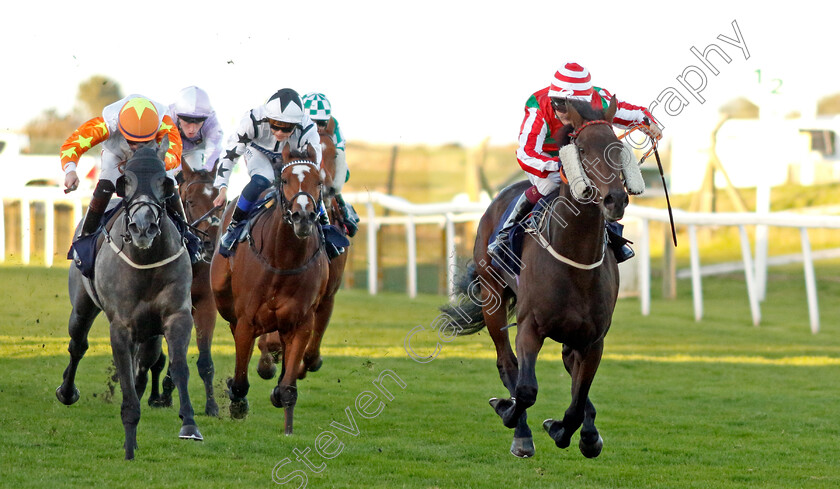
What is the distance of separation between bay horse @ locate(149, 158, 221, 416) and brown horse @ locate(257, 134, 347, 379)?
0.39 m

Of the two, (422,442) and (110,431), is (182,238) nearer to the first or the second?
(110,431)

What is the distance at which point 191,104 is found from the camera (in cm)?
813

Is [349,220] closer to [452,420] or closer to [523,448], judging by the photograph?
[452,420]

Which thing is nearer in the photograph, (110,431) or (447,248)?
(110,431)

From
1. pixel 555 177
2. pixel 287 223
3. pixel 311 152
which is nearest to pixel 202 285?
pixel 287 223

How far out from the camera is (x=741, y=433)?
698 cm

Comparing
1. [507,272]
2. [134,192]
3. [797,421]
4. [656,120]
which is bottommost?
[797,421]

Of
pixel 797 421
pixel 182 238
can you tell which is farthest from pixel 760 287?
pixel 182 238

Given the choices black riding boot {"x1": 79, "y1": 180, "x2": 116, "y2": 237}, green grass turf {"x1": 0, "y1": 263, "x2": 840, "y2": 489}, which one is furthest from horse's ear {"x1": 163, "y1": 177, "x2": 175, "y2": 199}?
green grass turf {"x1": 0, "y1": 263, "x2": 840, "y2": 489}

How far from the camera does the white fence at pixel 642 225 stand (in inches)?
494

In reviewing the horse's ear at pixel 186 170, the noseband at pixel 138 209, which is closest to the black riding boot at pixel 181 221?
the noseband at pixel 138 209

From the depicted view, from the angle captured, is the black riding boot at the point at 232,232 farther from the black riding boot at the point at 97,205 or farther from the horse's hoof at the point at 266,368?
the horse's hoof at the point at 266,368

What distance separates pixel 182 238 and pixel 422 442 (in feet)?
6.28

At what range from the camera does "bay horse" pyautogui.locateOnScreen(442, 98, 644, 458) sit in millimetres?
4945
